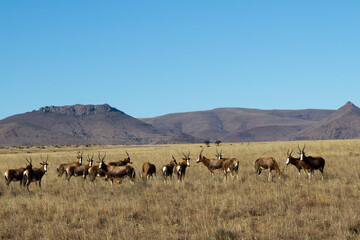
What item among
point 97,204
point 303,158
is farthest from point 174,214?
point 303,158

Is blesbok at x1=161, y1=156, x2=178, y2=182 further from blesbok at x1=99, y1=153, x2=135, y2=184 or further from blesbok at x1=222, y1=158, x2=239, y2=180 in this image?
blesbok at x1=222, y1=158, x2=239, y2=180

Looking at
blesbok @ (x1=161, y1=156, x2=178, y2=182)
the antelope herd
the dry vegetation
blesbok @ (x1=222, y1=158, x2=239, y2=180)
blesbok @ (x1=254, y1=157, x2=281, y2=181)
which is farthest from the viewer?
blesbok @ (x1=222, y1=158, x2=239, y2=180)

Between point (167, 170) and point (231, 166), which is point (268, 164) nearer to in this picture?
point (231, 166)

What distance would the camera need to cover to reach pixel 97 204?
41.5ft

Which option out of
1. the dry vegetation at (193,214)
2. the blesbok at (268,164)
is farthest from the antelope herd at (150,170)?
the dry vegetation at (193,214)

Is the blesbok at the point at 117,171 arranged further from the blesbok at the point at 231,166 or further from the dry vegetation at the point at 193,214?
the blesbok at the point at 231,166

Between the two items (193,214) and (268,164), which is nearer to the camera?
(193,214)

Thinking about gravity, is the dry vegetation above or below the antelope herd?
below

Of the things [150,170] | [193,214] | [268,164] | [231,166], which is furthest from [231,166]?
[193,214]

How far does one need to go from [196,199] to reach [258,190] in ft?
9.07

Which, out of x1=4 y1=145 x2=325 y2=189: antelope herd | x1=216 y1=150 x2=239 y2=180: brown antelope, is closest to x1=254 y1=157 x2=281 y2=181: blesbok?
x1=4 y1=145 x2=325 y2=189: antelope herd

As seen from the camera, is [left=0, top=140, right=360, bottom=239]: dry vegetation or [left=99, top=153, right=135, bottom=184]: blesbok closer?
[left=0, top=140, right=360, bottom=239]: dry vegetation

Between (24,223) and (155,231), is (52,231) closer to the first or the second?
(24,223)

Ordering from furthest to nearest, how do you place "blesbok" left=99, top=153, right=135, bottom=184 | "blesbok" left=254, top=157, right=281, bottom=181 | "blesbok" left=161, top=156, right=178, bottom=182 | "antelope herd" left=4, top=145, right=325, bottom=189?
"blesbok" left=161, top=156, right=178, bottom=182
"blesbok" left=99, top=153, right=135, bottom=184
"blesbok" left=254, top=157, right=281, bottom=181
"antelope herd" left=4, top=145, right=325, bottom=189
